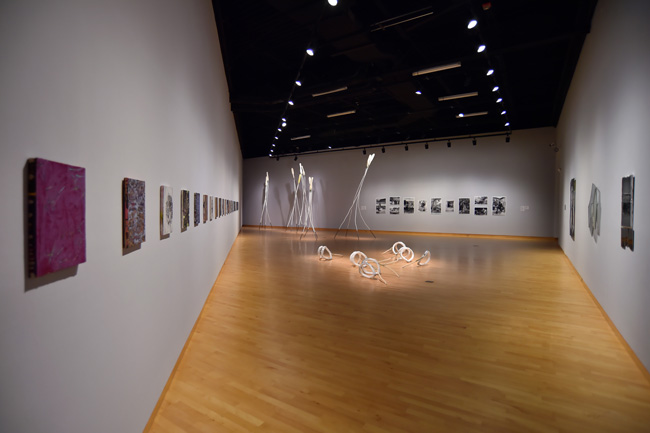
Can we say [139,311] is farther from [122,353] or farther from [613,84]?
[613,84]

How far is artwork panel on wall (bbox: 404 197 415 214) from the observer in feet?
48.3

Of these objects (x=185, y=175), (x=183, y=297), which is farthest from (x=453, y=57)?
(x=183, y=297)

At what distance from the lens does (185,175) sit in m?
3.36

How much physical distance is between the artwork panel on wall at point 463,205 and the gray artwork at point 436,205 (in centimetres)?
77

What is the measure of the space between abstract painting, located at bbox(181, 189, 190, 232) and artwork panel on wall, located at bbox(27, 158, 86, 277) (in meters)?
1.85

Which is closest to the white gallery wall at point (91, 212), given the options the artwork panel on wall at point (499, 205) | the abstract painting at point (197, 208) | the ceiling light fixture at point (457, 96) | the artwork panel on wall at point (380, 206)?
the abstract painting at point (197, 208)

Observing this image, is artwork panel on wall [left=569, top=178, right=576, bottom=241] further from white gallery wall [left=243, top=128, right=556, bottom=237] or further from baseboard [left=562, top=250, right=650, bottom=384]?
white gallery wall [left=243, top=128, right=556, bottom=237]

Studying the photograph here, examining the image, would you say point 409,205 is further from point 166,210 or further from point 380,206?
point 166,210

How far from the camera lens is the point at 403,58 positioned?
7734 millimetres

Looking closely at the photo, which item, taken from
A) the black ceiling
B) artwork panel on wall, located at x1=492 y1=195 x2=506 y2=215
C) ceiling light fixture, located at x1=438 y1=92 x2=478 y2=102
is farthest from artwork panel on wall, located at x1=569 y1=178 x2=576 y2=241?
artwork panel on wall, located at x1=492 y1=195 x2=506 y2=215

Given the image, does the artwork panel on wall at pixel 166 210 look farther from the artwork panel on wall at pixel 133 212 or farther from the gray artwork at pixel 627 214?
the gray artwork at pixel 627 214

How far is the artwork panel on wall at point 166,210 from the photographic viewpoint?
2438mm

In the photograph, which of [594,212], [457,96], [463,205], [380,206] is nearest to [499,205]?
[463,205]

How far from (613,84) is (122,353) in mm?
5617
